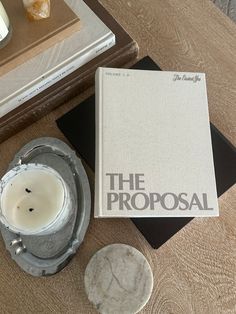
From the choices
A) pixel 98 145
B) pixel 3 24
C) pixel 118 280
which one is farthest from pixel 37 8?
pixel 118 280

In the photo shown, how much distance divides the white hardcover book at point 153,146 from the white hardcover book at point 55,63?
0.12 feet

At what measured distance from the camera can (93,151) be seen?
1.62 ft

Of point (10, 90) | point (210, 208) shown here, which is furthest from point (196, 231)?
point (10, 90)

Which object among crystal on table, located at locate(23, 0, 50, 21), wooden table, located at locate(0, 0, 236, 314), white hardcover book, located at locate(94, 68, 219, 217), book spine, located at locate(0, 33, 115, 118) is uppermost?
crystal on table, located at locate(23, 0, 50, 21)

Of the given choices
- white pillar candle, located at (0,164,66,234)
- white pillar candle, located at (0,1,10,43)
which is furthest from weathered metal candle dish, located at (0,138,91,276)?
white pillar candle, located at (0,1,10,43)

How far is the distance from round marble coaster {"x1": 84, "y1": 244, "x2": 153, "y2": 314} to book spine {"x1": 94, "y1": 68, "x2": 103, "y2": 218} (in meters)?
0.05

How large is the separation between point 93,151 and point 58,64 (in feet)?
0.35

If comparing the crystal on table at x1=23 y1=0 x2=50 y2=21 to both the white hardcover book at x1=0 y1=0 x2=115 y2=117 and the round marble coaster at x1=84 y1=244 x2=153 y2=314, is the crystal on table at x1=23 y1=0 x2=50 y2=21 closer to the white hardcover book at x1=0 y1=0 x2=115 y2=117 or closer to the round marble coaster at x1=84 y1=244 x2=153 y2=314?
the white hardcover book at x1=0 y1=0 x2=115 y2=117

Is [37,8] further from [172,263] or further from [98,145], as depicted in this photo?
[172,263]

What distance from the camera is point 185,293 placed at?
452 mm

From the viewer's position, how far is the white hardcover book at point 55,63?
495 mm

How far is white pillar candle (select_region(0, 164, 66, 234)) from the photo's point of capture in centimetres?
43

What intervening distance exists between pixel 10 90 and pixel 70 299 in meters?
0.23

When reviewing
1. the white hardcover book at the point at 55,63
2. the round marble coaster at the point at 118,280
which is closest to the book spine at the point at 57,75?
the white hardcover book at the point at 55,63
